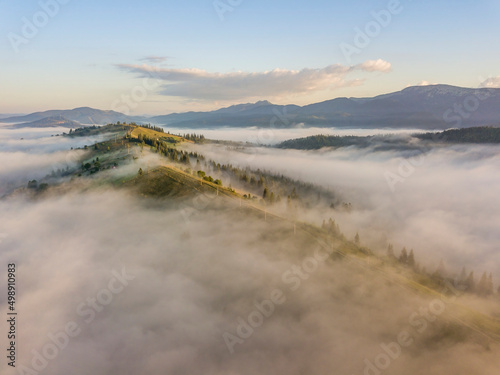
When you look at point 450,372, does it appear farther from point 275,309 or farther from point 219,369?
point 219,369

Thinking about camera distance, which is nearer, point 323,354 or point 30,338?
point 323,354

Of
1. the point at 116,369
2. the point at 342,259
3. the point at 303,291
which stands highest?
the point at 342,259

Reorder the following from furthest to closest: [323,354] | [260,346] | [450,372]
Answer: [260,346], [323,354], [450,372]

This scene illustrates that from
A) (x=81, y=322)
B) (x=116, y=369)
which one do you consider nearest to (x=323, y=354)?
(x=116, y=369)

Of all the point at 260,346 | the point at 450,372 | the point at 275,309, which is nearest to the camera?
the point at 450,372

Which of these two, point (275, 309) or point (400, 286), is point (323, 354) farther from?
point (400, 286)

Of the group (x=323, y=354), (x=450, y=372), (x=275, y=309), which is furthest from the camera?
(x=275, y=309)

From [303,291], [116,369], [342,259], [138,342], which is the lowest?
[116,369]

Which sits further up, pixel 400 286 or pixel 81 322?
pixel 400 286

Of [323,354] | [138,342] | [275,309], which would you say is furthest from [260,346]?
[138,342]
